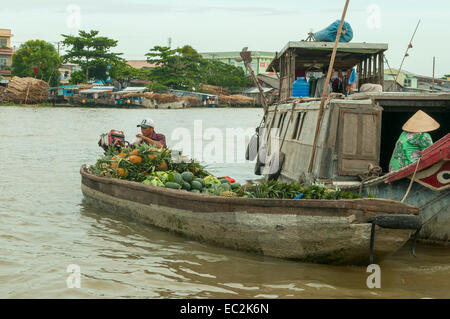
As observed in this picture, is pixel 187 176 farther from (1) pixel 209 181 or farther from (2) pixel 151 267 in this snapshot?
(2) pixel 151 267

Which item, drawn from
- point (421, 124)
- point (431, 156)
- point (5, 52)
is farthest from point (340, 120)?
point (5, 52)

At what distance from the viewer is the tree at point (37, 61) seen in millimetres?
61344

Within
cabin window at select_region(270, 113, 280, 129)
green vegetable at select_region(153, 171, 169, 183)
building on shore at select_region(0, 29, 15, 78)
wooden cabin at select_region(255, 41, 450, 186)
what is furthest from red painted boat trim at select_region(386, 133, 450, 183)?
building on shore at select_region(0, 29, 15, 78)

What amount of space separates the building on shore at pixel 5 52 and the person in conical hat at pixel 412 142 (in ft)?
214

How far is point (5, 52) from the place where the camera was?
68062mm

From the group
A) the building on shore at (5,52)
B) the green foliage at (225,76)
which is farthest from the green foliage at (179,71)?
the building on shore at (5,52)

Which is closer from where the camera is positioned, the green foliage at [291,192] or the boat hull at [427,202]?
the green foliage at [291,192]

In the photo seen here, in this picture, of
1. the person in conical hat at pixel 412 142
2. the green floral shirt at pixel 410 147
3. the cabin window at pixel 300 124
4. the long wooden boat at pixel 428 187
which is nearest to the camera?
the long wooden boat at pixel 428 187

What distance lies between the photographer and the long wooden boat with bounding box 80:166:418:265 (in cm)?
529

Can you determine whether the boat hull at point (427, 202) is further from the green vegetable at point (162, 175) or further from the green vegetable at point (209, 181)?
the green vegetable at point (162, 175)
